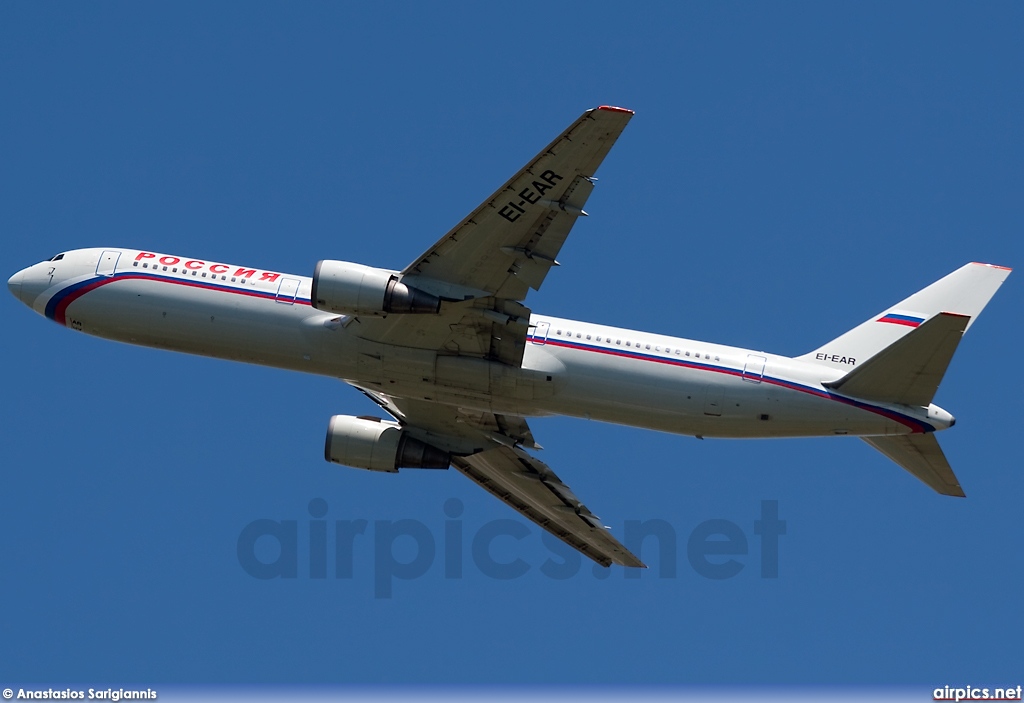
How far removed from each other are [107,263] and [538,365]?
50.5ft

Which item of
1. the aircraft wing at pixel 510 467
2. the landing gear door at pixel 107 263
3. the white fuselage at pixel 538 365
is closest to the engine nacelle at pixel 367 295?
the white fuselage at pixel 538 365

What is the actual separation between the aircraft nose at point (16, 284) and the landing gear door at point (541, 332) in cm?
1867

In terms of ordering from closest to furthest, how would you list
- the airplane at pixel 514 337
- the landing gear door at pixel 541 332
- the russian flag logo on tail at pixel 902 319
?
the airplane at pixel 514 337
the landing gear door at pixel 541 332
the russian flag logo on tail at pixel 902 319

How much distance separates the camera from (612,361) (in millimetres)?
46938

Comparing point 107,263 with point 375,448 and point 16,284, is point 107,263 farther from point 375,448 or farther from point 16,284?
point 375,448

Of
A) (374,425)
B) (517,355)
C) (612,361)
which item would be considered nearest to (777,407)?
(612,361)

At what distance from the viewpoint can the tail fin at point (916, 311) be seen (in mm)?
48500

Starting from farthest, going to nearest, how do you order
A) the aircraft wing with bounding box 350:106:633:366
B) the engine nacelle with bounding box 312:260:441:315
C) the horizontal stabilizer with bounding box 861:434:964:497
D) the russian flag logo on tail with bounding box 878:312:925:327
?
the russian flag logo on tail with bounding box 878:312:925:327, the horizontal stabilizer with bounding box 861:434:964:497, the engine nacelle with bounding box 312:260:441:315, the aircraft wing with bounding box 350:106:633:366

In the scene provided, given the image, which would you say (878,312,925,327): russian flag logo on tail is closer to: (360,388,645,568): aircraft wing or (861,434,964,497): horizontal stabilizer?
(861,434,964,497): horizontal stabilizer

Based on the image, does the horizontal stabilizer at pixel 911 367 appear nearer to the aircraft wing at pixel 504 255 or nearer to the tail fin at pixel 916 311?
the tail fin at pixel 916 311

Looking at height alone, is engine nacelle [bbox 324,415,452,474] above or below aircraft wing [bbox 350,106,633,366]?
below

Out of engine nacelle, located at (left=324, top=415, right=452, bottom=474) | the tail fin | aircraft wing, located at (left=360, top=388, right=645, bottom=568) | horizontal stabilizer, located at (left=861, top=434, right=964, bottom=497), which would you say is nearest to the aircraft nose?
engine nacelle, located at (left=324, top=415, right=452, bottom=474)

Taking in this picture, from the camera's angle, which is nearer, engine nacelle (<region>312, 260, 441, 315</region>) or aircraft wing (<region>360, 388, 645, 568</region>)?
engine nacelle (<region>312, 260, 441, 315</region>)

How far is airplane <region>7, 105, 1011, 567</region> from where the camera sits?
4394 cm
